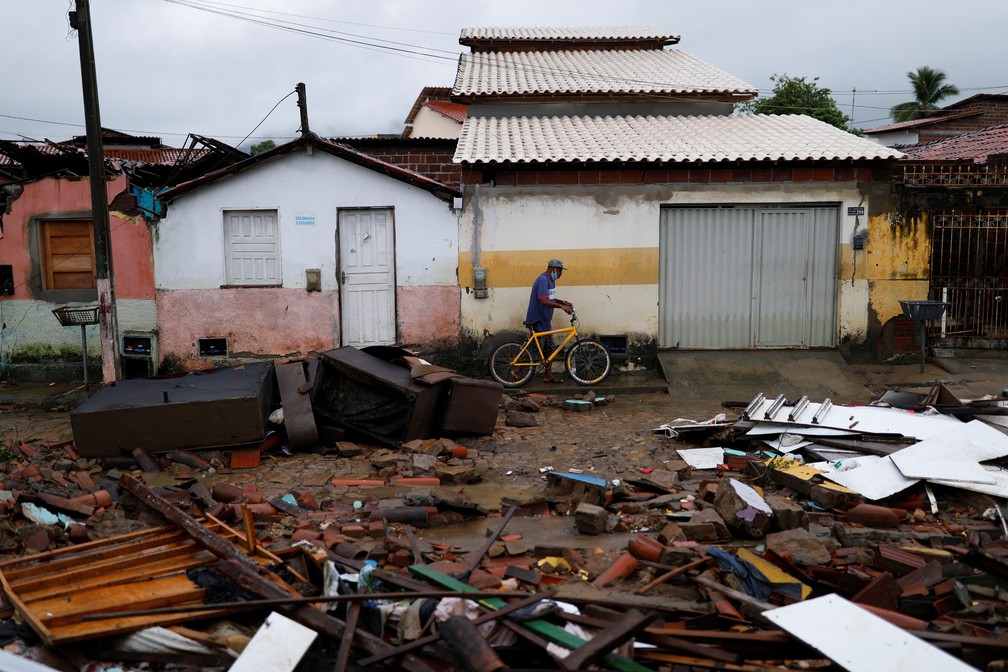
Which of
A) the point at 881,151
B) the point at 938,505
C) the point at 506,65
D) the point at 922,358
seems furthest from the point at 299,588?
the point at 506,65

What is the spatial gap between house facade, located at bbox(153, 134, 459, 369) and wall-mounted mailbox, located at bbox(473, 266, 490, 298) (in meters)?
0.33

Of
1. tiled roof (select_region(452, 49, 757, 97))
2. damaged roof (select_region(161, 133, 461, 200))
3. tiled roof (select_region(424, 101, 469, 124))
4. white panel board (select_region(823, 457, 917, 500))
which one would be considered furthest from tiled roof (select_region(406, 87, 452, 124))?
white panel board (select_region(823, 457, 917, 500))

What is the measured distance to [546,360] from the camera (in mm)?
12172

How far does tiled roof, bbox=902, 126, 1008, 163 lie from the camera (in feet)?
52.1

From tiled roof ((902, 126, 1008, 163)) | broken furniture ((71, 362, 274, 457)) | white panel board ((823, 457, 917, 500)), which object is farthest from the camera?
tiled roof ((902, 126, 1008, 163))

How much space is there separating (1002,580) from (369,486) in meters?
5.14

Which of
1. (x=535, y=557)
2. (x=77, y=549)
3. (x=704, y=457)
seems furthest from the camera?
(x=704, y=457)

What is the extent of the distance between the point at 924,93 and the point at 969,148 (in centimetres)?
3280

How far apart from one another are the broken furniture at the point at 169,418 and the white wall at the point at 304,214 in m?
4.21

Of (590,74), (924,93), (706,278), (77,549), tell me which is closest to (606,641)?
(77,549)

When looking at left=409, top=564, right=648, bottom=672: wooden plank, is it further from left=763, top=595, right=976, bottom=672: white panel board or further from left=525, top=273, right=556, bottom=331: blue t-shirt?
left=525, top=273, right=556, bottom=331: blue t-shirt

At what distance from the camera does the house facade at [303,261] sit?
12586 mm

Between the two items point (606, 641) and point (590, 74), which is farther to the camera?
point (590, 74)

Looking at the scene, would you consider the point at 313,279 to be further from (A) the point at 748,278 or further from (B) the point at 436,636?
(B) the point at 436,636
